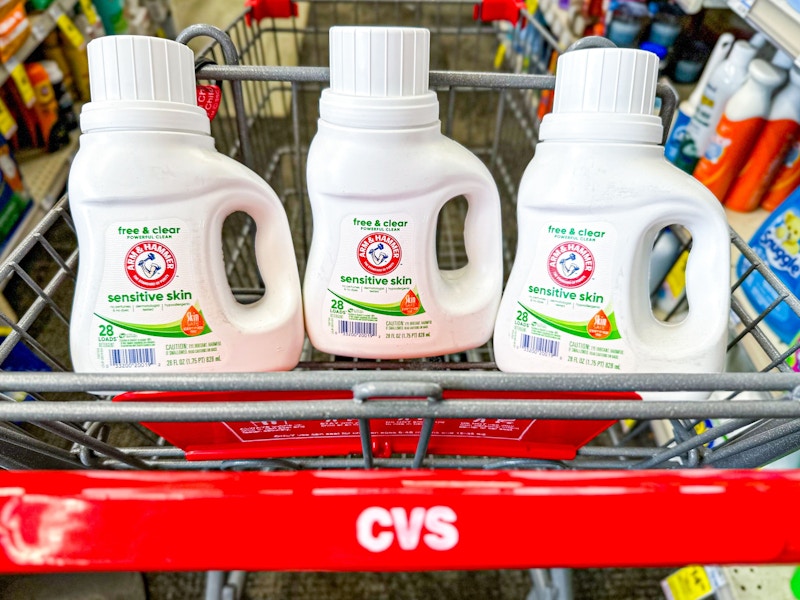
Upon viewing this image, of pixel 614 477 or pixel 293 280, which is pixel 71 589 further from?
pixel 614 477

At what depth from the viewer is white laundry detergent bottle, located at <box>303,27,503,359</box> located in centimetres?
50

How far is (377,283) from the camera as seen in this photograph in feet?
1.79

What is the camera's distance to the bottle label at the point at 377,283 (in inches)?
21.2

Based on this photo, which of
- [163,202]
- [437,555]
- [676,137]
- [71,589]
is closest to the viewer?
[437,555]

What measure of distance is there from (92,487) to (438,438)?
0.31 metres

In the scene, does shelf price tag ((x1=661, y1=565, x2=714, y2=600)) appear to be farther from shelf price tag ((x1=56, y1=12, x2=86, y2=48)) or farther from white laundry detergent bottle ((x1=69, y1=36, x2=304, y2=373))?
shelf price tag ((x1=56, y1=12, x2=86, y2=48))

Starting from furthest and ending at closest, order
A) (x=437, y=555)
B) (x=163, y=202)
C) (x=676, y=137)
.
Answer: (x=676, y=137) < (x=163, y=202) < (x=437, y=555)

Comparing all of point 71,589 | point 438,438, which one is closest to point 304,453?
point 438,438

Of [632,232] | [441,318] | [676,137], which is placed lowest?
[676,137]

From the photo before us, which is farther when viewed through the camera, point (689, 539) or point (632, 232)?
point (632, 232)

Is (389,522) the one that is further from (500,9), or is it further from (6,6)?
(6,6)

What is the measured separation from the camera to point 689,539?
1.01 ft

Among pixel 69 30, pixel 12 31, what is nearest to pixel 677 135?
pixel 12 31

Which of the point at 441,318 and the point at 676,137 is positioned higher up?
the point at 441,318
